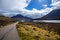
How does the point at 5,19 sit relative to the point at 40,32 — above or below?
above

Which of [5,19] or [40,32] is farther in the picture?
[5,19]

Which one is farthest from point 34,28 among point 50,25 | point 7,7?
point 7,7

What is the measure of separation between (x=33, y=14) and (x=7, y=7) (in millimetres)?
1526

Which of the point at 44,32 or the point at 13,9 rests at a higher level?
the point at 13,9

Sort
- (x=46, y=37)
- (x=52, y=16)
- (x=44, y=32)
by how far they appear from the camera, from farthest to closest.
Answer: (x=52, y=16) < (x=44, y=32) < (x=46, y=37)

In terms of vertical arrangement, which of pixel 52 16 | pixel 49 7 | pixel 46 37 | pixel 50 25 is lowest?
pixel 46 37

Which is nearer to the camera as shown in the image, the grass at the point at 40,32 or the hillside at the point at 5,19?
A: the grass at the point at 40,32

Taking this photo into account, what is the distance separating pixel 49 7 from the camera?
22.5ft

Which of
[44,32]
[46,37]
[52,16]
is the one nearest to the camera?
[46,37]

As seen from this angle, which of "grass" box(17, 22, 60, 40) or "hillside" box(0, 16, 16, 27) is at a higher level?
"hillside" box(0, 16, 16, 27)

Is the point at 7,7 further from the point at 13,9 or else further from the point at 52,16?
the point at 52,16

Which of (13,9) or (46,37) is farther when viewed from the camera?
(13,9)

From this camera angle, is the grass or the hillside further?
the hillside

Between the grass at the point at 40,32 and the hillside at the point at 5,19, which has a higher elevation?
the hillside at the point at 5,19
